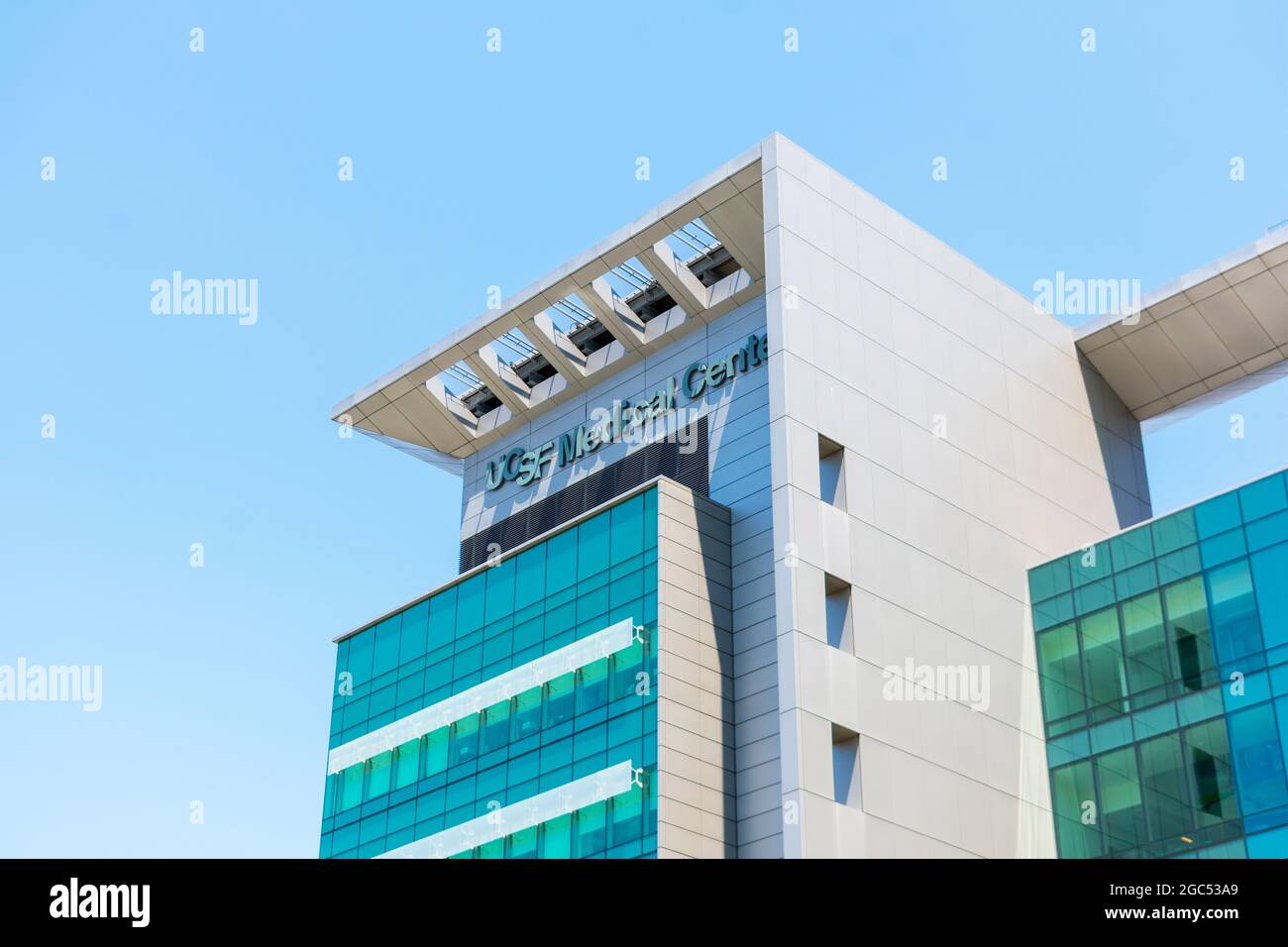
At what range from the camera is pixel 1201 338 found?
59406 mm

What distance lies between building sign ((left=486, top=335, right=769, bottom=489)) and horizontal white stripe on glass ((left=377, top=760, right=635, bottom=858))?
14149 millimetres

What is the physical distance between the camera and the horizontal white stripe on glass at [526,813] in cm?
4725

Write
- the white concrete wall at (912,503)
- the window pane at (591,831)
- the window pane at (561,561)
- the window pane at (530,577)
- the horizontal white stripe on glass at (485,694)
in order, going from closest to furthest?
the white concrete wall at (912,503), the window pane at (591,831), the horizontal white stripe on glass at (485,694), the window pane at (561,561), the window pane at (530,577)

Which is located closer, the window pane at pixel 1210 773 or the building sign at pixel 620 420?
the window pane at pixel 1210 773

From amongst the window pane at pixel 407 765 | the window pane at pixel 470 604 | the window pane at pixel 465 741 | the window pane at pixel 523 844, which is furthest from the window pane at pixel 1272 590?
the window pane at pixel 407 765

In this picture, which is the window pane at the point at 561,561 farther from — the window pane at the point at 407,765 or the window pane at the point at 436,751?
the window pane at the point at 407,765

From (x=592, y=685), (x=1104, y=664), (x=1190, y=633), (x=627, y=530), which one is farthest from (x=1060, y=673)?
(x=592, y=685)

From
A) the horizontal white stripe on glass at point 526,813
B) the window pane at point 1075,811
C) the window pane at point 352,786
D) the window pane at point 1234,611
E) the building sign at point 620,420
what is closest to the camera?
the horizontal white stripe on glass at point 526,813

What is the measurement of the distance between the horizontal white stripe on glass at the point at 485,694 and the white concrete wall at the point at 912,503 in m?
5.81

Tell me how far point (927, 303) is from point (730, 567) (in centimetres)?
1250
